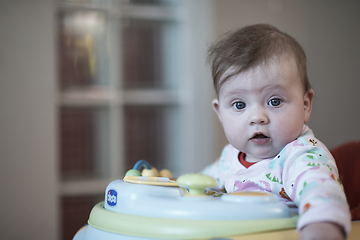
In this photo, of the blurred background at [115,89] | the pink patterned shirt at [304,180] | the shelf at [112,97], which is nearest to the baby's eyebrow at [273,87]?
the pink patterned shirt at [304,180]

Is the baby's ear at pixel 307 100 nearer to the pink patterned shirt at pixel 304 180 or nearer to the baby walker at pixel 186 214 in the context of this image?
the pink patterned shirt at pixel 304 180

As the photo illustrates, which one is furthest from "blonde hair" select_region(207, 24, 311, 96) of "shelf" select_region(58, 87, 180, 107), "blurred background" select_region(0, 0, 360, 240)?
"shelf" select_region(58, 87, 180, 107)

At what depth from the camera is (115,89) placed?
1.74 metres

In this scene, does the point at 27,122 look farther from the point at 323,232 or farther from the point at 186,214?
the point at 323,232

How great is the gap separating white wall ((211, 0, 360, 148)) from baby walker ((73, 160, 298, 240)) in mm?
1405

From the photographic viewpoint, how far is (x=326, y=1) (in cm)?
191

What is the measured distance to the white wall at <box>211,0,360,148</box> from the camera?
183 cm

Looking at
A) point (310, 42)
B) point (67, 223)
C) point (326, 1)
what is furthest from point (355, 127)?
point (67, 223)

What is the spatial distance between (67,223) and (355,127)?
1.52 m

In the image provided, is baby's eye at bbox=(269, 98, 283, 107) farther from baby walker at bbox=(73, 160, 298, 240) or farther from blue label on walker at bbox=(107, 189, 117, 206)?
blue label on walker at bbox=(107, 189, 117, 206)

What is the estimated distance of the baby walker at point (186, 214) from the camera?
1.61 ft

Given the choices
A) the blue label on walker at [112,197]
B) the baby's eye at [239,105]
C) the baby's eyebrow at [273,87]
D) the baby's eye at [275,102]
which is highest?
the baby's eyebrow at [273,87]

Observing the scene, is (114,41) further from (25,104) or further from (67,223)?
(67,223)

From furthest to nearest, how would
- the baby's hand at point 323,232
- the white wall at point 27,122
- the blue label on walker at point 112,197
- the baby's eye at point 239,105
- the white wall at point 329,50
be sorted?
1. the white wall at point 329,50
2. the white wall at point 27,122
3. the baby's eye at point 239,105
4. the blue label on walker at point 112,197
5. the baby's hand at point 323,232
